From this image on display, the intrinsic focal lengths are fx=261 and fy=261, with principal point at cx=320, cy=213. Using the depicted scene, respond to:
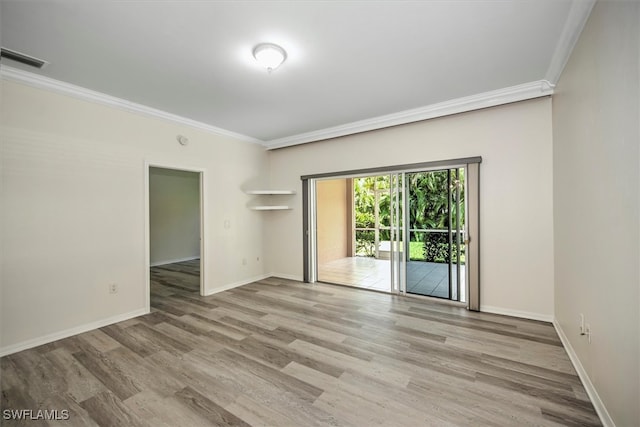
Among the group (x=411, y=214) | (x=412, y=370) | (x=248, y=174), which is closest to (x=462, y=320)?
(x=412, y=370)

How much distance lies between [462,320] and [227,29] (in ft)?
12.6

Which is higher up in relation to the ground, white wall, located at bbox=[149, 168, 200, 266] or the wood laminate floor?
white wall, located at bbox=[149, 168, 200, 266]

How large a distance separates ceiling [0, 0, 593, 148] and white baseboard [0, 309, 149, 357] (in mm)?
2684

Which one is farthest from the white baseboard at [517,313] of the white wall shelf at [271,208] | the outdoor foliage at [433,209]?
the white wall shelf at [271,208]

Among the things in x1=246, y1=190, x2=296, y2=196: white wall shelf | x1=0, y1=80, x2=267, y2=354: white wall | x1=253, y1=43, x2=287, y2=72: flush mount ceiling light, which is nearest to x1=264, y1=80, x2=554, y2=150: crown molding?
x1=246, y1=190, x2=296, y2=196: white wall shelf

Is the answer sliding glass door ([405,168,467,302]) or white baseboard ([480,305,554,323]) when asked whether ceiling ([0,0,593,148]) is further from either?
white baseboard ([480,305,554,323])

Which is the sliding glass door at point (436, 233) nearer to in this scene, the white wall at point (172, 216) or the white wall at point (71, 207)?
the white wall at point (71, 207)

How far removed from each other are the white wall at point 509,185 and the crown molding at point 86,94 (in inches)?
128

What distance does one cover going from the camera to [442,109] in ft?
11.5

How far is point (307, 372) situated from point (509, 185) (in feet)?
10.3

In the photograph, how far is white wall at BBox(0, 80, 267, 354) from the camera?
8.36 feet

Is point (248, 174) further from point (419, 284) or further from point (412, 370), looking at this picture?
point (412, 370)

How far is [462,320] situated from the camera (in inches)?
124

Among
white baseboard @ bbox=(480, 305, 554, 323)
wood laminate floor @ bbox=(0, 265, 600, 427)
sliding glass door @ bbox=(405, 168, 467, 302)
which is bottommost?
wood laminate floor @ bbox=(0, 265, 600, 427)
